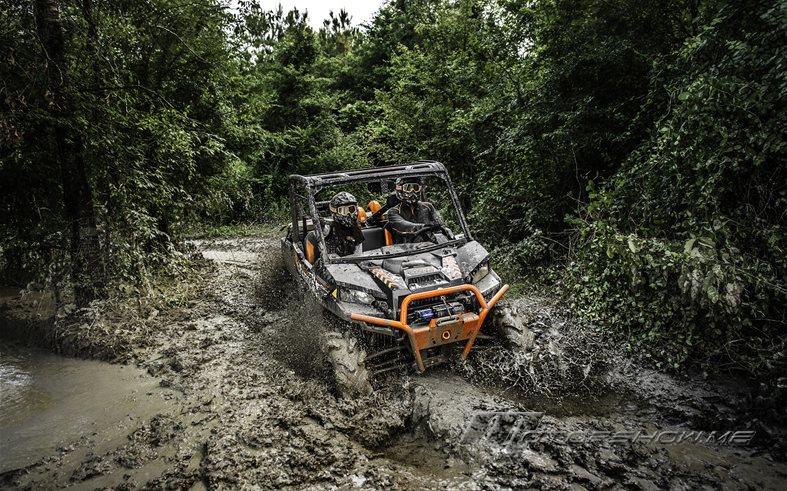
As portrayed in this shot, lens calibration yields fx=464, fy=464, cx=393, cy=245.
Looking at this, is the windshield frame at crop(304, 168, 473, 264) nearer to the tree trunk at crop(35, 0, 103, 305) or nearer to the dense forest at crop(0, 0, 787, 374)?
the dense forest at crop(0, 0, 787, 374)

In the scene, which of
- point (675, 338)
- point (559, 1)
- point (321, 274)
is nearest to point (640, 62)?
point (559, 1)

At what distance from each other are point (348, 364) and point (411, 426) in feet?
2.65

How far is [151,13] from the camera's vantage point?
7855mm

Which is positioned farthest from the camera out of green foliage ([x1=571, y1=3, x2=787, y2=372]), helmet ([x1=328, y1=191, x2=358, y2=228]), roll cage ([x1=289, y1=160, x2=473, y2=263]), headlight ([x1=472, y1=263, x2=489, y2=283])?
helmet ([x1=328, y1=191, x2=358, y2=228])

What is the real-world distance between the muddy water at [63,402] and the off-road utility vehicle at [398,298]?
1.97 meters

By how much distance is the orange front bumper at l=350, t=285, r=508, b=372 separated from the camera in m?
4.28

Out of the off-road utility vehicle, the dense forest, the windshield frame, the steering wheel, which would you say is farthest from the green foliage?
the steering wheel

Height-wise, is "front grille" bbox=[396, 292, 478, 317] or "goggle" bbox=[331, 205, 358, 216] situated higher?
"goggle" bbox=[331, 205, 358, 216]

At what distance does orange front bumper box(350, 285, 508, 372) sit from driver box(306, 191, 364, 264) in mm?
1567

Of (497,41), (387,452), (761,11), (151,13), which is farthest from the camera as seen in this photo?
(497,41)

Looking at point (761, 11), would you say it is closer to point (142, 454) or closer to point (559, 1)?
point (559, 1)

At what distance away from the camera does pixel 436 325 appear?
429 cm

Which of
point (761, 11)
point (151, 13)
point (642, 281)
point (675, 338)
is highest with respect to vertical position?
point (151, 13)

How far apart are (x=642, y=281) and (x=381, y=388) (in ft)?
9.77
